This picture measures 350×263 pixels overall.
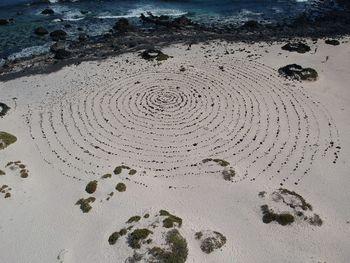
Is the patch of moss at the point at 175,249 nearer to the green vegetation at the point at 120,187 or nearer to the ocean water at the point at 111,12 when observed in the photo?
the green vegetation at the point at 120,187

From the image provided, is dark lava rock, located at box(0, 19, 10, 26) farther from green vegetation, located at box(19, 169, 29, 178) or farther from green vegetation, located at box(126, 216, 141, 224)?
green vegetation, located at box(126, 216, 141, 224)

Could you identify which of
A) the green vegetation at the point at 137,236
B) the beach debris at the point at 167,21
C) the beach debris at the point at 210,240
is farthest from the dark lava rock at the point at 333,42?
the green vegetation at the point at 137,236

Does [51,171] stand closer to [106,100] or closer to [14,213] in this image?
[14,213]

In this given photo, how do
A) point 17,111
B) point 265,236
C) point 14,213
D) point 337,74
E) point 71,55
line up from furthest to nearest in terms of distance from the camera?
1. point 71,55
2. point 337,74
3. point 17,111
4. point 14,213
5. point 265,236

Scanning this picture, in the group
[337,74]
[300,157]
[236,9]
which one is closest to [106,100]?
[300,157]

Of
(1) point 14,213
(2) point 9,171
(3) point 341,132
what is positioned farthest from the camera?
(3) point 341,132

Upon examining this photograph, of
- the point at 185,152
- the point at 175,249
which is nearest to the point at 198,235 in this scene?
the point at 175,249

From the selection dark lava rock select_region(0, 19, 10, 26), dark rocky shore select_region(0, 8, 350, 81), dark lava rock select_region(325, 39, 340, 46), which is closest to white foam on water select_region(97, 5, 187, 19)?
dark rocky shore select_region(0, 8, 350, 81)
